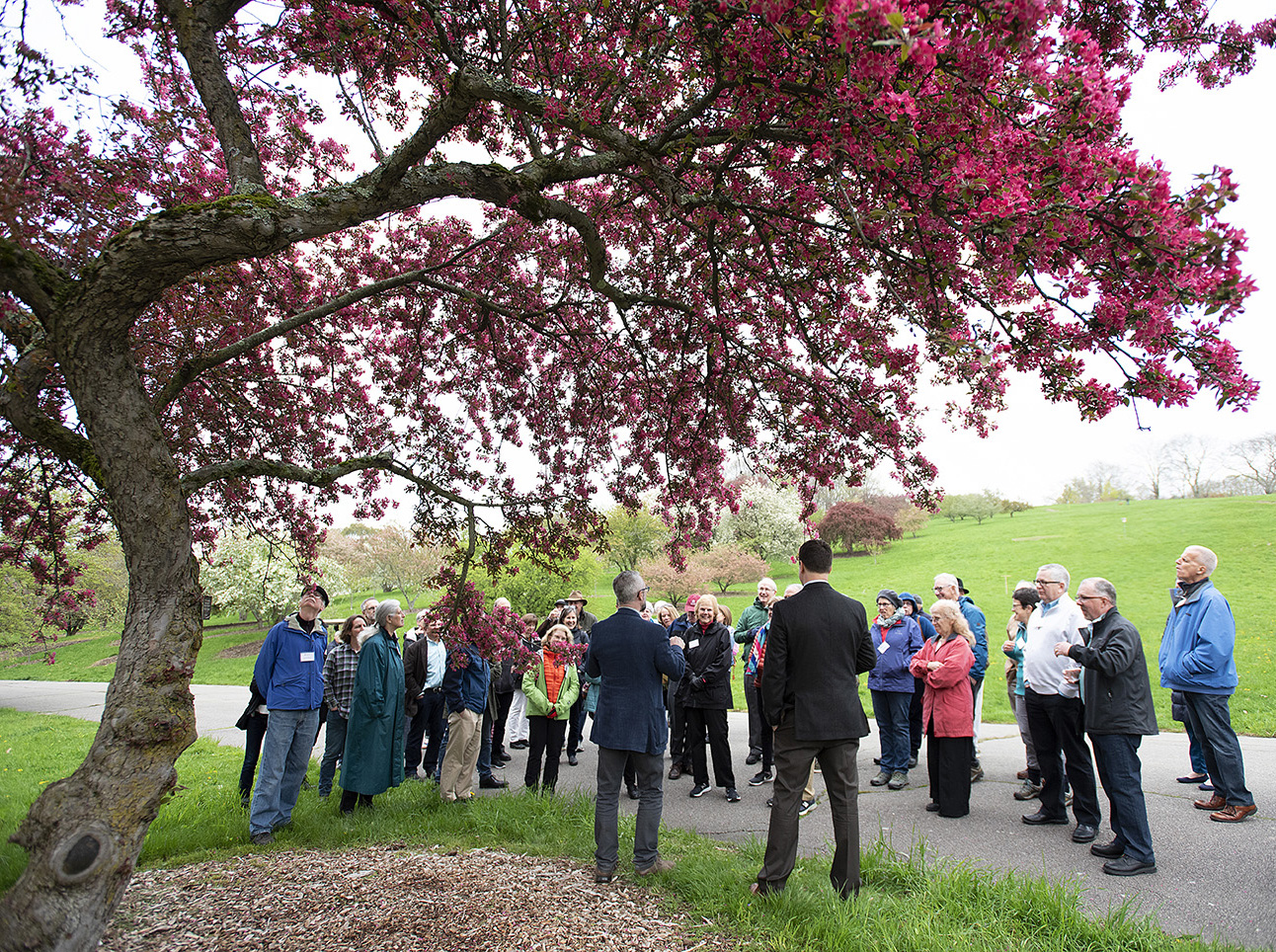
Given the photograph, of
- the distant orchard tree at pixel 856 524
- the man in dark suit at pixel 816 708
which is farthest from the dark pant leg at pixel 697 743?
the distant orchard tree at pixel 856 524

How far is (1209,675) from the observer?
541 centimetres

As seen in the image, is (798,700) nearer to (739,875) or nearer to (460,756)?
(739,875)

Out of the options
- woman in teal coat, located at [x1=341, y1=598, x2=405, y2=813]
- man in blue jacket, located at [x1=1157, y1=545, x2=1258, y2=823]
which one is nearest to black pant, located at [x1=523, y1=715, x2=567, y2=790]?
woman in teal coat, located at [x1=341, y1=598, x2=405, y2=813]

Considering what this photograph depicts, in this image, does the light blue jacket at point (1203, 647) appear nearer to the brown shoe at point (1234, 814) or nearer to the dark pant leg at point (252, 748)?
the brown shoe at point (1234, 814)

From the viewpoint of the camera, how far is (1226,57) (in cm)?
516

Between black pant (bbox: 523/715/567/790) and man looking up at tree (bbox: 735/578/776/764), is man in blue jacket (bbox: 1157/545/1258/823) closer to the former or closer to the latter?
man looking up at tree (bbox: 735/578/776/764)

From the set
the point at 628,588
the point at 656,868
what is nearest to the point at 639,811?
the point at 656,868

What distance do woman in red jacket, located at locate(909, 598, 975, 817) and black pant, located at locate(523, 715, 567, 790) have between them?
3854mm

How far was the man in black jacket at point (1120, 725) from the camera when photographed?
4543 mm

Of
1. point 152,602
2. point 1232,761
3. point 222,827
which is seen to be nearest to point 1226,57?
point 1232,761

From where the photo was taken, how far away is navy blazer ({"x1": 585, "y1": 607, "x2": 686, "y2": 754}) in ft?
16.4

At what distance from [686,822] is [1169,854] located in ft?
12.1

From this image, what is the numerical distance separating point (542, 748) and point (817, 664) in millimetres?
4106

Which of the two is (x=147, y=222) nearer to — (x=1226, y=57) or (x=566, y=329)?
(x=566, y=329)
